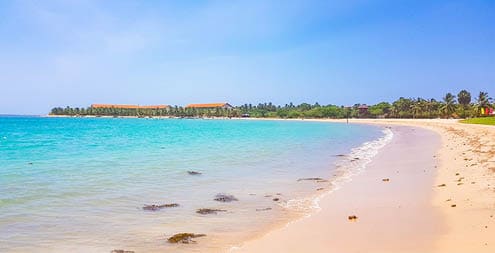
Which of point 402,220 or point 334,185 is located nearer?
point 402,220

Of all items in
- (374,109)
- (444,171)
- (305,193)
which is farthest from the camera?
(374,109)

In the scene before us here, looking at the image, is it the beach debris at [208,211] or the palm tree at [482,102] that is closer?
the beach debris at [208,211]

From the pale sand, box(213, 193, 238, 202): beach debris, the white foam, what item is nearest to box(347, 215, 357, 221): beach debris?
the pale sand

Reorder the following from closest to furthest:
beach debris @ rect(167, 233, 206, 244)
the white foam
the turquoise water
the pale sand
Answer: the pale sand < beach debris @ rect(167, 233, 206, 244) < the turquoise water < the white foam

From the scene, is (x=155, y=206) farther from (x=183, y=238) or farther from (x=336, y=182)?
(x=336, y=182)

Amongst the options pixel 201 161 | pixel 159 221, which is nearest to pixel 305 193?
pixel 159 221

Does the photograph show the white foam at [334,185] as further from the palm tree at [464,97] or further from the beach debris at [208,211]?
the palm tree at [464,97]

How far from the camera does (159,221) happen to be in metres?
10.9

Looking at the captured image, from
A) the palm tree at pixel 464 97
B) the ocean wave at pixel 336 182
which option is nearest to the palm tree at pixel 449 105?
the palm tree at pixel 464 97

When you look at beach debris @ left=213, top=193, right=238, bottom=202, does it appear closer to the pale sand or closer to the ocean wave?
the ocean wave

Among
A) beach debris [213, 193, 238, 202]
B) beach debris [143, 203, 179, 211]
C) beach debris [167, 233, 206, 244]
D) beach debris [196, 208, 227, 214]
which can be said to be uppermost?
beach debris [167, 233, 206, 244]

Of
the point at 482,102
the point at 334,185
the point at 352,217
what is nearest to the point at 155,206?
the point at 352,217

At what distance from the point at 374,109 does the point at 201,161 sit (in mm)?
171961

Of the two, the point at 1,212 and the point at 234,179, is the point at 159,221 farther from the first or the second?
the point at 234,179
